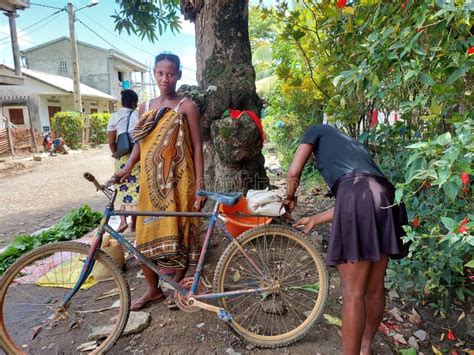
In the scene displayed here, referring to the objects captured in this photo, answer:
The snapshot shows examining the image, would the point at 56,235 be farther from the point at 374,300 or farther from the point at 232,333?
the point at 374,300

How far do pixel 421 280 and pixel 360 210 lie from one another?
1.12 metres

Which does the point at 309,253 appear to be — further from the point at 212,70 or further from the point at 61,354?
the point at 212,70

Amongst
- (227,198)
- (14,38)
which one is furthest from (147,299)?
(14,38)

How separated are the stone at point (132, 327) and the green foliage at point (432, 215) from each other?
187 cm

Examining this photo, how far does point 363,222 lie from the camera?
1.77 m

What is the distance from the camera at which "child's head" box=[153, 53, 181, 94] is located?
2486 millimetres

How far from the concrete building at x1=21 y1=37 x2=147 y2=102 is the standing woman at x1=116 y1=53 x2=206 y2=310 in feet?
92.0

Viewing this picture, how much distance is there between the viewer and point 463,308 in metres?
2.58

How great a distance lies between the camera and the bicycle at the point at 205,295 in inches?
86.8

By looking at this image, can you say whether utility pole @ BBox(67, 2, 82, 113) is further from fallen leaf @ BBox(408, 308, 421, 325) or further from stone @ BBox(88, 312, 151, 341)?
fallen leaf @ BBox(408, 308, 421, 325)

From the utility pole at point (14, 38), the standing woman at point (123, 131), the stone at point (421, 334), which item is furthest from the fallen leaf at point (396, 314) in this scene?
the utility pole at point (14, 38)

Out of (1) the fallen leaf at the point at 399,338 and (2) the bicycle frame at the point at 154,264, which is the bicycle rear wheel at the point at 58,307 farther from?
(1) the fallen leaf at the point at 399,338

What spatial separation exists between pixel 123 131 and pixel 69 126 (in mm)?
14361

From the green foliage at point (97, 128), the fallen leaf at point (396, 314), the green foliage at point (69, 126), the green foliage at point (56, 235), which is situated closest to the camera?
the fallen leaf at point (396, 314)
